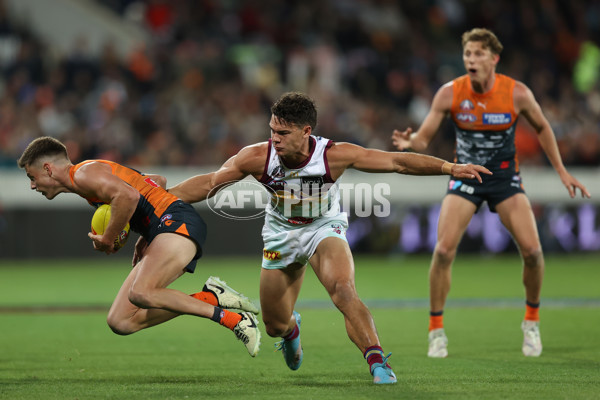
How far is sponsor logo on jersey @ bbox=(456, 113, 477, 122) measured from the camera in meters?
8.52

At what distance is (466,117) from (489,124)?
236 mm

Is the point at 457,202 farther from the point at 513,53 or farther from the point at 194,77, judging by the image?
the point at 513,53

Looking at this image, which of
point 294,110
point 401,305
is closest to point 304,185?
point 294,110

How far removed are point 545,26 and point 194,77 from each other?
1028cm

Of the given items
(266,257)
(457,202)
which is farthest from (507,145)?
(266,257)

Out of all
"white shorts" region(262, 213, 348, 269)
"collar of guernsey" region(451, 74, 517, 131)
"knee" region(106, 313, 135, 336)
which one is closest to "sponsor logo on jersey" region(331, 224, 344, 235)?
"white shorts" region(262, 213, 348, 269)

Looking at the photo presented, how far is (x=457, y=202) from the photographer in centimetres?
840

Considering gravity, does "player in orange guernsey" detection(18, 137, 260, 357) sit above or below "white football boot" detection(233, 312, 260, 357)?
above

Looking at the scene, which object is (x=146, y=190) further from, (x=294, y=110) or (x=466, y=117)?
(x=466, y=117)

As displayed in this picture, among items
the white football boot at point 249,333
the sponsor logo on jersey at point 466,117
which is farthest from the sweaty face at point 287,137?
the sponsor logo on jersey at point 466,117

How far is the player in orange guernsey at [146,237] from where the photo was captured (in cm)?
673

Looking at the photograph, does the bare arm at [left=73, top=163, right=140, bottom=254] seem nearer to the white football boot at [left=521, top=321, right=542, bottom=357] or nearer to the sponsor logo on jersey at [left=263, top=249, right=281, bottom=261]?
the sponsor logo on jersey at [left=263, top=249, right=281, bottom=261]

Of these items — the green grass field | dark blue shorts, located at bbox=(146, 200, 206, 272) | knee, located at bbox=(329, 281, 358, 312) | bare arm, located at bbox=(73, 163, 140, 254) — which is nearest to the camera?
the green grass field

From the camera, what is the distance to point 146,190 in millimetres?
7359
